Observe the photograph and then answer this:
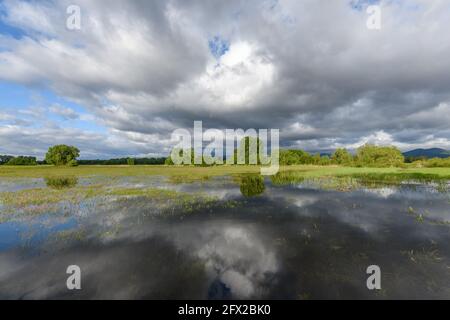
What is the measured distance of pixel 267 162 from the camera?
131 meters

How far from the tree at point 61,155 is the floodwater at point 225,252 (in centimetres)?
13732

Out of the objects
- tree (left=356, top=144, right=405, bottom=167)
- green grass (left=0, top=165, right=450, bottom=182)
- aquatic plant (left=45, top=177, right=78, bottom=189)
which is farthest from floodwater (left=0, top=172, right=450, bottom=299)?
tree (left=356, top=144, right=405, bottom=167)

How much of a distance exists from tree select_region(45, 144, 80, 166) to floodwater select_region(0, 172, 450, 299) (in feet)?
451

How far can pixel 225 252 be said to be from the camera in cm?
1004

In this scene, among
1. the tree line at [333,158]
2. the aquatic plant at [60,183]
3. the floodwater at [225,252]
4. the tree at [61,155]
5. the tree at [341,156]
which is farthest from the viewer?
the tree at [341,156]

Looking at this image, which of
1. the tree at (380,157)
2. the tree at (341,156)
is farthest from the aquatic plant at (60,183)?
the tree at (341,156)

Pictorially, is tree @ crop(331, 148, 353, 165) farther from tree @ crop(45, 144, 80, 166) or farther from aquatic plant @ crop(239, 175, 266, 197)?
tree @ crop(45, 144, 80, 166)

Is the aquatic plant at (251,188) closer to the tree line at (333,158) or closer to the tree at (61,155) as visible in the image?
the tree line at (333,158)

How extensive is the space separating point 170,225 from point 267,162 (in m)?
121

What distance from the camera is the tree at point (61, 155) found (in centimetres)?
12791

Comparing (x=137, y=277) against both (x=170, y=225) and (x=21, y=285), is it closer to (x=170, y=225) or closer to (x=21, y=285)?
(x=21, y=285)

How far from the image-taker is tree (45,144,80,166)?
128 meters

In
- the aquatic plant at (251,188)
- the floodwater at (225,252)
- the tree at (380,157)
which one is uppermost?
the tree at (380,157)
